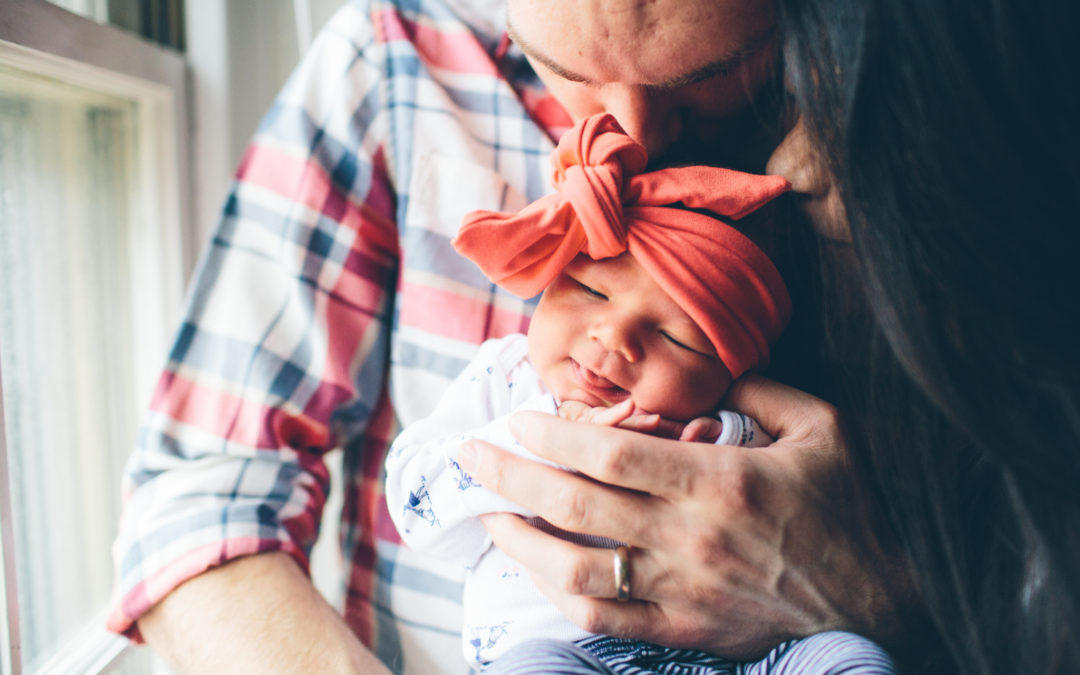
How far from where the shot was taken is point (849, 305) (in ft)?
2.61

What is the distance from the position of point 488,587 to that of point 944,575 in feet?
1.82

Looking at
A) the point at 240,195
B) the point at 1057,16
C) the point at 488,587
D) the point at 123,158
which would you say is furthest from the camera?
the point at 123,158

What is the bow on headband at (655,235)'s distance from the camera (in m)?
0.71

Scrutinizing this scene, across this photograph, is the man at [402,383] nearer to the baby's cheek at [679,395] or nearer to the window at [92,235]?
the baby's cheek at [679,395]

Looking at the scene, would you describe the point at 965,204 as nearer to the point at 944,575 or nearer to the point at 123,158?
the point at 944,575

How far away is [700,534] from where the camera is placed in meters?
0.72

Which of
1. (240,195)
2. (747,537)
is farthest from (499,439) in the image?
(240,195)

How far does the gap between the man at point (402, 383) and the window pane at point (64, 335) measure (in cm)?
23

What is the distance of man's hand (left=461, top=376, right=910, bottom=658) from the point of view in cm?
71

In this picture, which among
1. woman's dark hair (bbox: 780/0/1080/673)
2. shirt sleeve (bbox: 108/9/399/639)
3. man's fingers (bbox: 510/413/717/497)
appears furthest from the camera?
shirt sleeve (bbox: 108/9/399/639)

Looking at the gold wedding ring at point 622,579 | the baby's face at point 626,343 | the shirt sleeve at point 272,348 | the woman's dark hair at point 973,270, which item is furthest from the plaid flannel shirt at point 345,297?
the woman's dark hair at point 973,270

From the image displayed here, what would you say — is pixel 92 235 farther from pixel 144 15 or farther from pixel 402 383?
pixel 402 383

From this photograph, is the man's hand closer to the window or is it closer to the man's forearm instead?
the man's forearm

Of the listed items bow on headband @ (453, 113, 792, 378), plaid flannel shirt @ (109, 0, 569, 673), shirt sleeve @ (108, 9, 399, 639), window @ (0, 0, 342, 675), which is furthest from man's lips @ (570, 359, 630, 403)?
window @ (0, 0, 342, 675)
